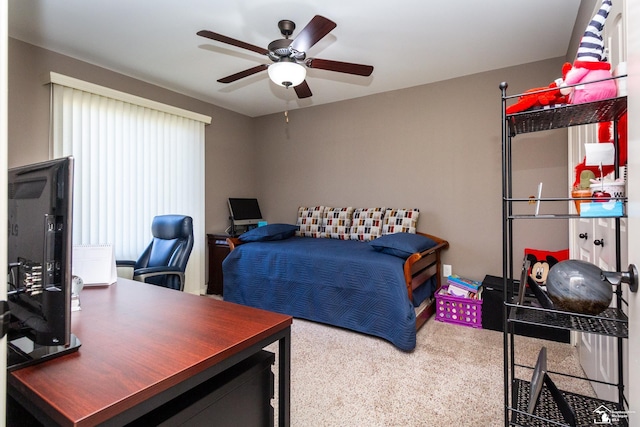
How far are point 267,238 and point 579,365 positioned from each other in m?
2.76

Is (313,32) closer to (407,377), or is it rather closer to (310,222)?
(407,377)

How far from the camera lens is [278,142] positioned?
4523mm

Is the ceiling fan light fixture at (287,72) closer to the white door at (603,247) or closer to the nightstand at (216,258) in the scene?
the white door at (603,247)

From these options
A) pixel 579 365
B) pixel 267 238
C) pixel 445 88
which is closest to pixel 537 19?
pixel 445 88

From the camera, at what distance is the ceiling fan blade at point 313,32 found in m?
1.76

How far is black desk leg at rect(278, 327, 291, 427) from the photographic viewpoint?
41.6 inches

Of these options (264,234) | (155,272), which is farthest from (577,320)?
(264,234)

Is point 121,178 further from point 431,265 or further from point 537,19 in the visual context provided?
point 537,19

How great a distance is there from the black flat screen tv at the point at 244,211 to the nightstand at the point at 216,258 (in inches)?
16.6

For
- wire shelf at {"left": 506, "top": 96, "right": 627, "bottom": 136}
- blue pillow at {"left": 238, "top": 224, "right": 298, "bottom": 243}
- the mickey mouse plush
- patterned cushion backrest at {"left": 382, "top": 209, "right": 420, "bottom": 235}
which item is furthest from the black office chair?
the mickey mouse plush

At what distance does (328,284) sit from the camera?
278 cm

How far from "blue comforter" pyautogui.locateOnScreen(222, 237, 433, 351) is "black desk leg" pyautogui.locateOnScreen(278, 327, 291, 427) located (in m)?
1.47

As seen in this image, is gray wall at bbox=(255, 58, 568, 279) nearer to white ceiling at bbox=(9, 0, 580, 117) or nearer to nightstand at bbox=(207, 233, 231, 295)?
white ceiling at bbox=(9, 0, 580, 117)

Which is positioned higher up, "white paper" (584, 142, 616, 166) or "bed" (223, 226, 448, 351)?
"white paper" (584, 142, 616, 166)
